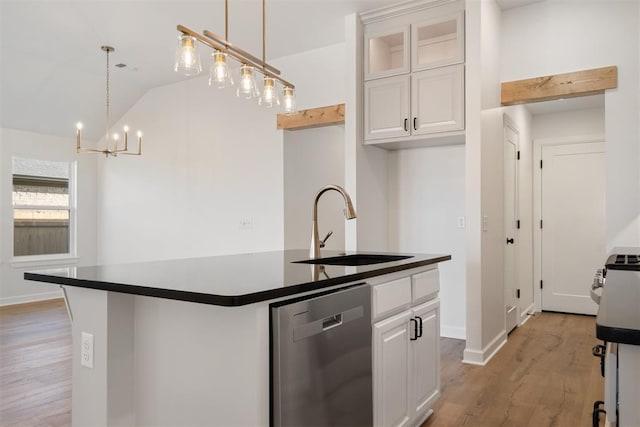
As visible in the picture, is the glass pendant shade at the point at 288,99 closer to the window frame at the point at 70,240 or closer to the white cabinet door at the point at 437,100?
the white cabinet door at the point at 437,100

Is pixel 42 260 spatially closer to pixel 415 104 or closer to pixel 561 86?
pixel 415 104

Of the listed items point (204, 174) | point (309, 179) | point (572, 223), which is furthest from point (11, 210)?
point (572, 223)

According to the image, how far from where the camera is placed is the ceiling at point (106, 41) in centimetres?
390

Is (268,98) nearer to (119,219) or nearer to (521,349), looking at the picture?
(521,349)

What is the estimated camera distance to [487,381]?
10.2 feet

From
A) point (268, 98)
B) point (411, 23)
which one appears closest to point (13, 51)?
point (268, 98)

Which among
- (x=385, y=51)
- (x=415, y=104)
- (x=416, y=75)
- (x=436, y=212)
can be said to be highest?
(x=385, y=51)

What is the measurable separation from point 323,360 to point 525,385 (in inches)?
82.4

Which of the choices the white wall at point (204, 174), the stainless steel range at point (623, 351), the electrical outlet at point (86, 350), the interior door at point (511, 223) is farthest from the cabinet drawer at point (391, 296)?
the white wall at point (204, 174)

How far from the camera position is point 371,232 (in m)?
4.25

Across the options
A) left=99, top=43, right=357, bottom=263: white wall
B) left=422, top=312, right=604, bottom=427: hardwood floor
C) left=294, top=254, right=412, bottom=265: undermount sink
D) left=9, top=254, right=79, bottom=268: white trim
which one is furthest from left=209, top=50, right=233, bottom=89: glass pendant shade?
left=9, top=254, right=79, bottom=268: white trim

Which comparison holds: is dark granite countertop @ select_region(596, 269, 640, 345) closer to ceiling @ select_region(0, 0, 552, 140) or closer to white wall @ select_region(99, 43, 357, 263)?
ceiling @ select_region(0, 0, 552, 140)

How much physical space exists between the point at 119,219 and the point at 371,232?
4.14 metres

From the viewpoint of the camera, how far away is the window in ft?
20.2
